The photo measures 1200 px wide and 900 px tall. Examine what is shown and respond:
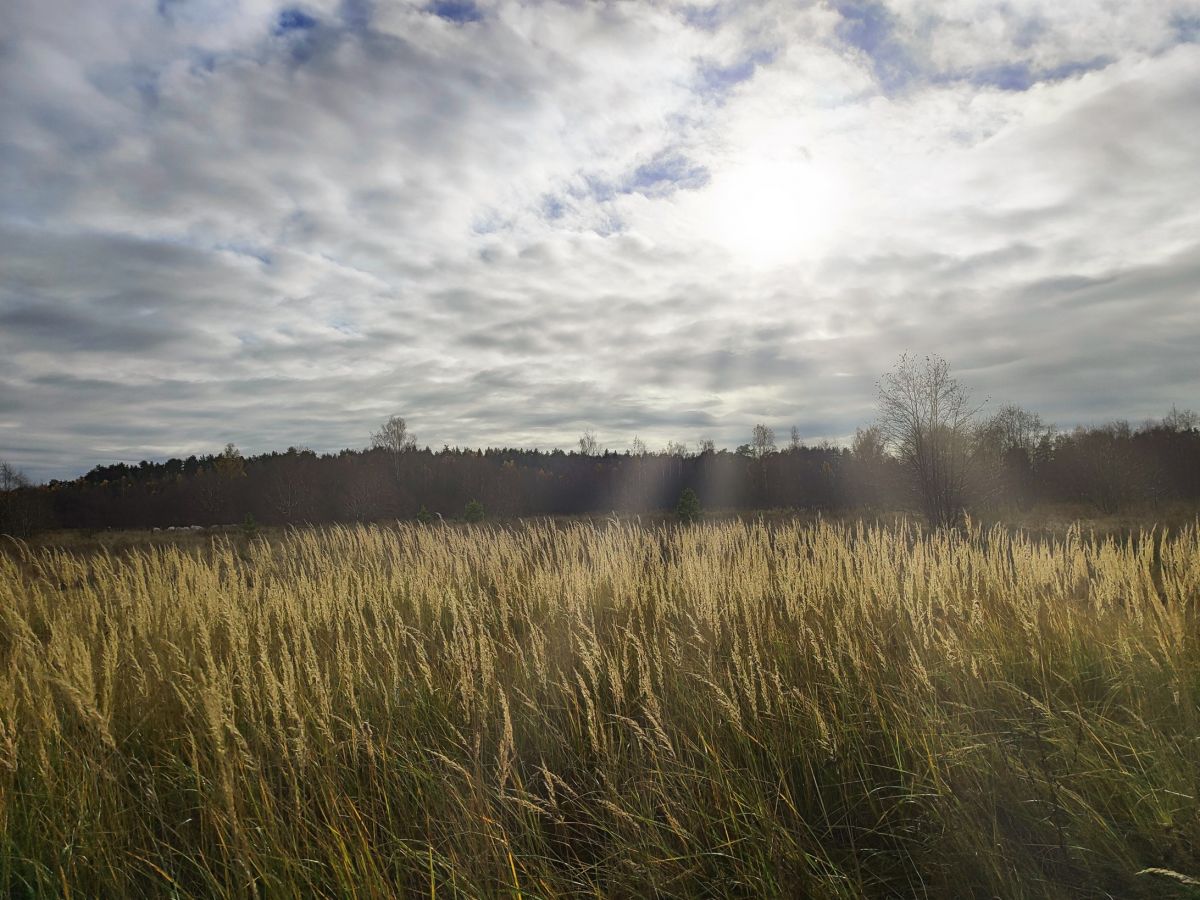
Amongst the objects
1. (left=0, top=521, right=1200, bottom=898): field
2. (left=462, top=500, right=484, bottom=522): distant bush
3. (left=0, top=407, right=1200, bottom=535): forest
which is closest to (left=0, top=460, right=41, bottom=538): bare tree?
(left=0, top=407, right=1200, bottom=535): forest

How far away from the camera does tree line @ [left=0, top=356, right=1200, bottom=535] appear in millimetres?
22844

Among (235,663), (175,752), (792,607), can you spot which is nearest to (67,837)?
(175,752)

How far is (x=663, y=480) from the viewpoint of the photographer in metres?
56.9

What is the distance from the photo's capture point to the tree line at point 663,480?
22844 mm

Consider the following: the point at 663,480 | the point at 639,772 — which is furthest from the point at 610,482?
the point at 639,772

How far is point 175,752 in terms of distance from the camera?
3719 mm

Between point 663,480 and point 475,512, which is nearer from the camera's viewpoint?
point 475,512

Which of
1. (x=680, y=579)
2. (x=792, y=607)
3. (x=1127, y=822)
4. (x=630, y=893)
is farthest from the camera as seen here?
(x=680, y=579)

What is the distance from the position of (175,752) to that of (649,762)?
267 cm

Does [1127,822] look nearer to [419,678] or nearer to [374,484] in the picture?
[419,678]

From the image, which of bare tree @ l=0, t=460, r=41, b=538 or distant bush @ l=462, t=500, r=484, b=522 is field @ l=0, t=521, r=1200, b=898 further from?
bare tree @ l=0, t=460, r=41, b=538

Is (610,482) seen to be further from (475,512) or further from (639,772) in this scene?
(639,772)

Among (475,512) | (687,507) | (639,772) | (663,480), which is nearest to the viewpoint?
(639,772)

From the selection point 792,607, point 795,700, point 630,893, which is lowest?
point 630,893
